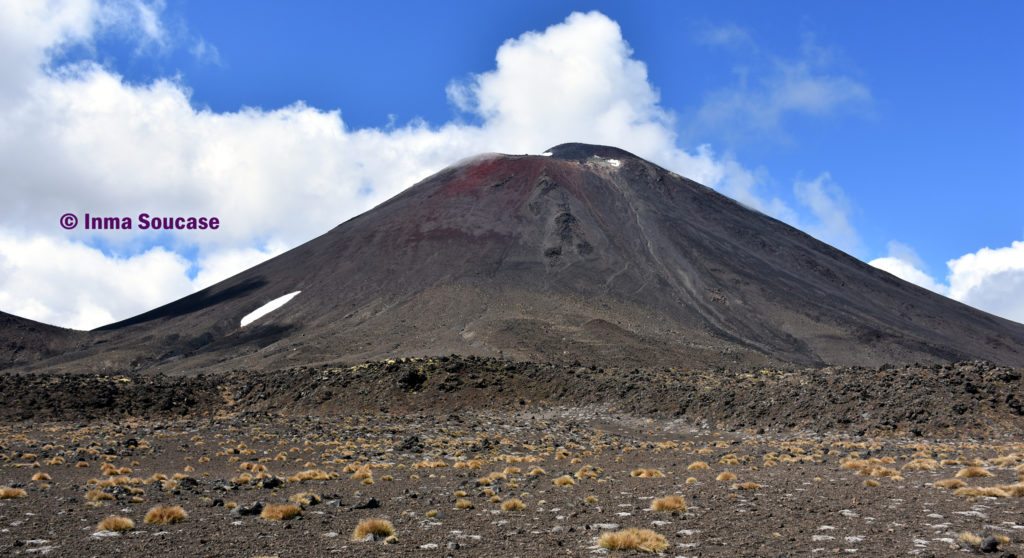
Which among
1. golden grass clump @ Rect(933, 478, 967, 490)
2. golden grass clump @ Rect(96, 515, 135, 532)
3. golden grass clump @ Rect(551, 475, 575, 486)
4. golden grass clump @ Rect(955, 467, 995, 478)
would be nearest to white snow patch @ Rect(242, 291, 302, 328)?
golden grass clump @ Rect(551, 475, 575, 486)

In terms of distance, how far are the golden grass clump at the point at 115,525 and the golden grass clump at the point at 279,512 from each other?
2.12m

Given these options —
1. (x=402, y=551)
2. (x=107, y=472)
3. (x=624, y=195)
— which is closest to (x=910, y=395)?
(x=402, y=551)

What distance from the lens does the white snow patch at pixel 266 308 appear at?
87800 mm

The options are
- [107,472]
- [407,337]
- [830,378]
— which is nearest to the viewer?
[107,472]

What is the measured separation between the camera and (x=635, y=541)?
9852 mm

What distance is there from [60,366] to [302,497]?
245ft

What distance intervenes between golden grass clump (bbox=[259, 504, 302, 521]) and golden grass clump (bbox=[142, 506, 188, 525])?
1369 mm

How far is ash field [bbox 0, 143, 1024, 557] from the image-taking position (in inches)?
466

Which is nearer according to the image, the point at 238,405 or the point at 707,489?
the point at 707,489

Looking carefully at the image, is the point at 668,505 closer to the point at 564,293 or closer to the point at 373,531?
the point at 373,531

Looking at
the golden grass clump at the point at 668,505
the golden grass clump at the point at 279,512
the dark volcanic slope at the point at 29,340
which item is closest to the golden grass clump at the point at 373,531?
the golden grass clump at the point at 279,512

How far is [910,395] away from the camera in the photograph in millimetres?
31641

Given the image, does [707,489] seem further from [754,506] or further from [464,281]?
[464,281]

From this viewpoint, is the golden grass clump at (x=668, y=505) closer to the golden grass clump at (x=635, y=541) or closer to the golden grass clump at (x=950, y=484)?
the golden grass clump at (x=635, y=541)
